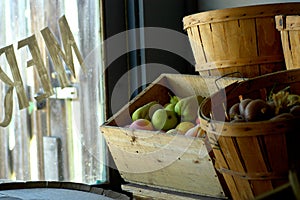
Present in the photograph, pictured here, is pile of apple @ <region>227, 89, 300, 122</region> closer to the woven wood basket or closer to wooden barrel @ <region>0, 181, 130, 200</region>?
the woven wood basket

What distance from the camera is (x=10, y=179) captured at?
3328 millimetres

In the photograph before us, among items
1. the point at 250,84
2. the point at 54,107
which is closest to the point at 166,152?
the point at 250,84

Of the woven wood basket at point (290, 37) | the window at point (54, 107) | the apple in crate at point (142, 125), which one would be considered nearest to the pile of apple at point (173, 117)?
the apple in crate at point (142, 125)

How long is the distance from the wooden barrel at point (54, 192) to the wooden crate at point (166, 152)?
302 mm

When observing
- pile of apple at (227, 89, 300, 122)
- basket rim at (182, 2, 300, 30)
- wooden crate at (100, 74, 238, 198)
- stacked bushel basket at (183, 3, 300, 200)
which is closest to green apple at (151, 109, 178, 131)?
wooden crate at (100, 74, 238, 198)

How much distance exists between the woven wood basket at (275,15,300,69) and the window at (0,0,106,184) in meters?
1.30

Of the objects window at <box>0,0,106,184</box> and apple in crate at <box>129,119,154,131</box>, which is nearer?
apple in crate at <box>129,119,154,131</box>

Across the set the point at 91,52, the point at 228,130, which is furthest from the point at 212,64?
the point at 91,52

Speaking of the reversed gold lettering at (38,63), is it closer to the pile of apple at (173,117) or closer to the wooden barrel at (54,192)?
the pile of apple at (173,117)

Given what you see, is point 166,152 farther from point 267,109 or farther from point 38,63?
point 38,63

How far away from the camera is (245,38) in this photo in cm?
254

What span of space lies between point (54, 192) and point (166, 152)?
453 mm

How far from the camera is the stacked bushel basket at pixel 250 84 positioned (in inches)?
77.1

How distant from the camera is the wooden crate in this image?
7.81 ft
